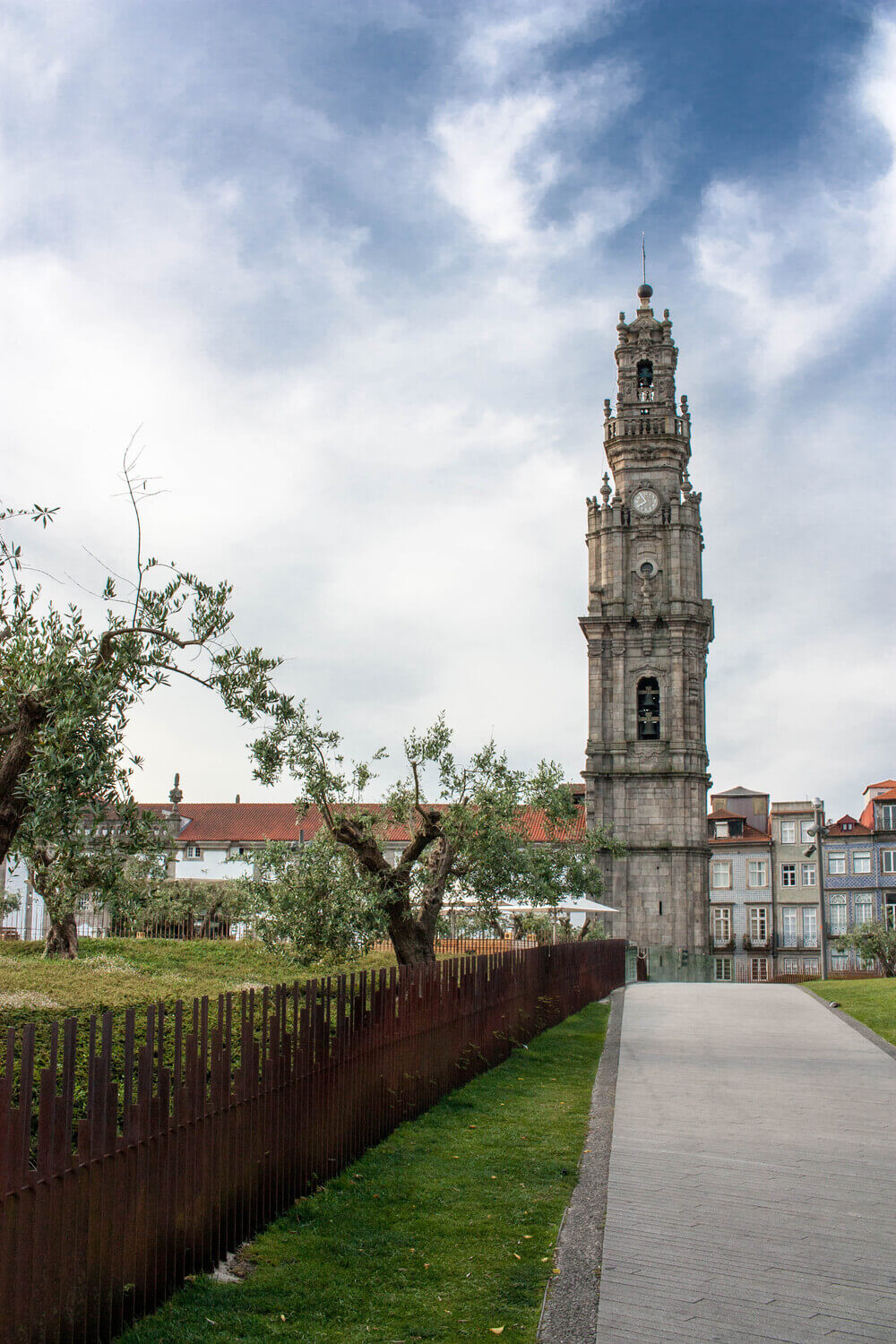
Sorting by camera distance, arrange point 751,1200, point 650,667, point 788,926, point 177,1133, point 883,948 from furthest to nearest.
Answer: point 788,926 → point 650,667 → point 883,948 → point 751,1200 → point 177,1133

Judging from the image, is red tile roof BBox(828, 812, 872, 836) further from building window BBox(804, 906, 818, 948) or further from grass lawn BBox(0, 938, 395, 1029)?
grass lawn BBox(0, 938, 395, 1029)

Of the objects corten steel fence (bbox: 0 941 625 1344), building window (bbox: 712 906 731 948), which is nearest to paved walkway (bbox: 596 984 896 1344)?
corten steel fence (bbox: 0 941 625 1344)

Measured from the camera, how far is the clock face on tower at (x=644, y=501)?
176ft

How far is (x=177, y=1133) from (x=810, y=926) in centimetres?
6423

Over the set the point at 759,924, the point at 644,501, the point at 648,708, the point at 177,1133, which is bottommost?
the point at 759,924

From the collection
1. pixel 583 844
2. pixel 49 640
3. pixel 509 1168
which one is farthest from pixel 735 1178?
pixel 583 844

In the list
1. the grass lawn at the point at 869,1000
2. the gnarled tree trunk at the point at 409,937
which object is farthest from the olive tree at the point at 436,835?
the grass lawn at the point at 869,1000

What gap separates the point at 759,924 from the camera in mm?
66562

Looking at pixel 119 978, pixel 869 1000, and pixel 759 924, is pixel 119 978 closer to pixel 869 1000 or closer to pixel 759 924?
pixel 869 1000

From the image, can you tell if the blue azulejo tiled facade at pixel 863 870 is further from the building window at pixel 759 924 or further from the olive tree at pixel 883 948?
the olive tree at pixel 883 948

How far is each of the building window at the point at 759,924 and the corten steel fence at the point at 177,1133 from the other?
5885cm

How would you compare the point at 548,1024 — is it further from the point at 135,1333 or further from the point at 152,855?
the point at 135,1333

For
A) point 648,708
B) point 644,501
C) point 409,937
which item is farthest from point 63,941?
point 644,501

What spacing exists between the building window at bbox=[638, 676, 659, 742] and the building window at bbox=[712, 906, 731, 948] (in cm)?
2079
